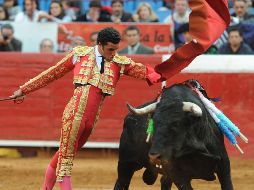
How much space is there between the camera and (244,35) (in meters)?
10.9

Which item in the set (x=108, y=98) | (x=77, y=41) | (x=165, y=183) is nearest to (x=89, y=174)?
(x=108, y=98)

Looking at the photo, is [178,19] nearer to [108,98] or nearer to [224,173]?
[108,98]

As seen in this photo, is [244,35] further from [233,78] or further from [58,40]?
[58,40]

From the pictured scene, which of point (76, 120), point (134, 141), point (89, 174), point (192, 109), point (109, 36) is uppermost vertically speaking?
point (109, 36)

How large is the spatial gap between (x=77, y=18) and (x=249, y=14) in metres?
2.45

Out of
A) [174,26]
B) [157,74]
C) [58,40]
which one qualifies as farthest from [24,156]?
[157,74]

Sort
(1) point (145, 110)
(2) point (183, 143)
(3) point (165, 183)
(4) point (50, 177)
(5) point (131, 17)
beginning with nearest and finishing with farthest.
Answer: (2) point (183, 143) < (1) point (145, 110) < (4) point (50, 177) < (3) point (165, 183) < (5) point (131, 17)

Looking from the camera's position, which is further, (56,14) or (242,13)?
(56,14)

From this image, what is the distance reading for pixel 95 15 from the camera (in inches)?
460

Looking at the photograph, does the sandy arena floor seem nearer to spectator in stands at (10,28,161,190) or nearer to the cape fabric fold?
spectator in stands at (10,28,161,190)

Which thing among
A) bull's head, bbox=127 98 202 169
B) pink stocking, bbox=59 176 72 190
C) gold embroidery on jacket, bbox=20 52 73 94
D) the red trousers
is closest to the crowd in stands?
gold embroidery on jacket, bbox=20 52 73 94

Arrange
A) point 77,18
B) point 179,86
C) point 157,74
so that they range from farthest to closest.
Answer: point 77,18 → point 157,74 → point 179,86

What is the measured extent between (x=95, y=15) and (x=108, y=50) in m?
5.46

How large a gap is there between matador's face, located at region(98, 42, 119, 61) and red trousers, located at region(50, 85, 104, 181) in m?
0.26
